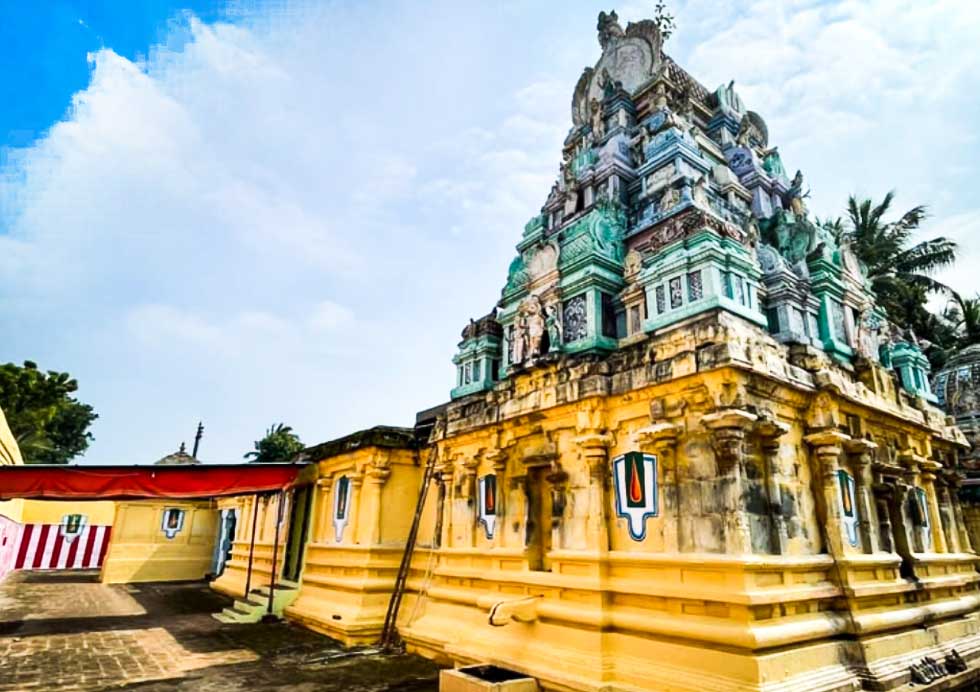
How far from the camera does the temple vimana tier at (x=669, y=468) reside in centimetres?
662

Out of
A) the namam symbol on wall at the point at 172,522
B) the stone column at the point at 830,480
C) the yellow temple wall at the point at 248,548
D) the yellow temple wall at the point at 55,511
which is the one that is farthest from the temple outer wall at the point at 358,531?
the yellow temple wall at the point at 55,511

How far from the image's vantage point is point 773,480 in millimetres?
6906

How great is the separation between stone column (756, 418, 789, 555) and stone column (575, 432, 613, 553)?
1.98 m

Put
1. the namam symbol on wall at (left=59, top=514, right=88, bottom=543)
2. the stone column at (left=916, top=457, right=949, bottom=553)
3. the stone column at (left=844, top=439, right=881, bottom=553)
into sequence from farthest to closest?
the namam symbol on wall at (left=59, top=514, right=88, bottom=543) < the stone column at (left=916, top=457, right=949, bottom=553) < the stone column at (left=844, top=439, right=881, bottom=553)

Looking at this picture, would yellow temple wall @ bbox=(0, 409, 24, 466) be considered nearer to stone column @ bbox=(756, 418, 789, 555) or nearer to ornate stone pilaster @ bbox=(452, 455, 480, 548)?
ornate stone pilaster @ bbox=(452, 455, 480, 548)

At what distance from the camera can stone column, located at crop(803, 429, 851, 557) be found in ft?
23.8

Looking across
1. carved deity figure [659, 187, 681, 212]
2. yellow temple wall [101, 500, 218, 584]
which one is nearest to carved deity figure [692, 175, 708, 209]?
carved deity figure [659, 187, 681, 212]

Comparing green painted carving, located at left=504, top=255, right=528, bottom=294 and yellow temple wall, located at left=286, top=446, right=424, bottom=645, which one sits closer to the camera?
yellow temple wall, located at left=286, top=446, right=424, bottom=645

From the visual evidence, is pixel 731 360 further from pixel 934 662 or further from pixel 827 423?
pixel 934 662

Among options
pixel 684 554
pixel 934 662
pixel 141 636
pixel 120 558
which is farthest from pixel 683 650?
pixel 120 558

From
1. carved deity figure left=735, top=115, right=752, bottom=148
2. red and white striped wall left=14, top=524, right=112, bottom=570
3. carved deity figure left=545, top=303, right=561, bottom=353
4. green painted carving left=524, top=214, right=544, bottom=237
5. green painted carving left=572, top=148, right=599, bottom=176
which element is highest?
carved deity figure left=735, top=115, right=752, bottom=148

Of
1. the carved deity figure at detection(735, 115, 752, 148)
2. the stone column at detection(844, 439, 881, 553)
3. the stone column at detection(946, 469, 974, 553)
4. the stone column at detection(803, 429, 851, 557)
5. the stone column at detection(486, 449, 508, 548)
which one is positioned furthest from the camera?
the carved deity figure at detection(735, 115, 752, 148)

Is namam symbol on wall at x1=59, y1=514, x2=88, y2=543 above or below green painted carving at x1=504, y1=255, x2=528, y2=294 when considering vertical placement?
below

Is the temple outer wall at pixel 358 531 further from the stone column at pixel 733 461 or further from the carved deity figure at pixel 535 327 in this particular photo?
the stone column at pixel 733 461
